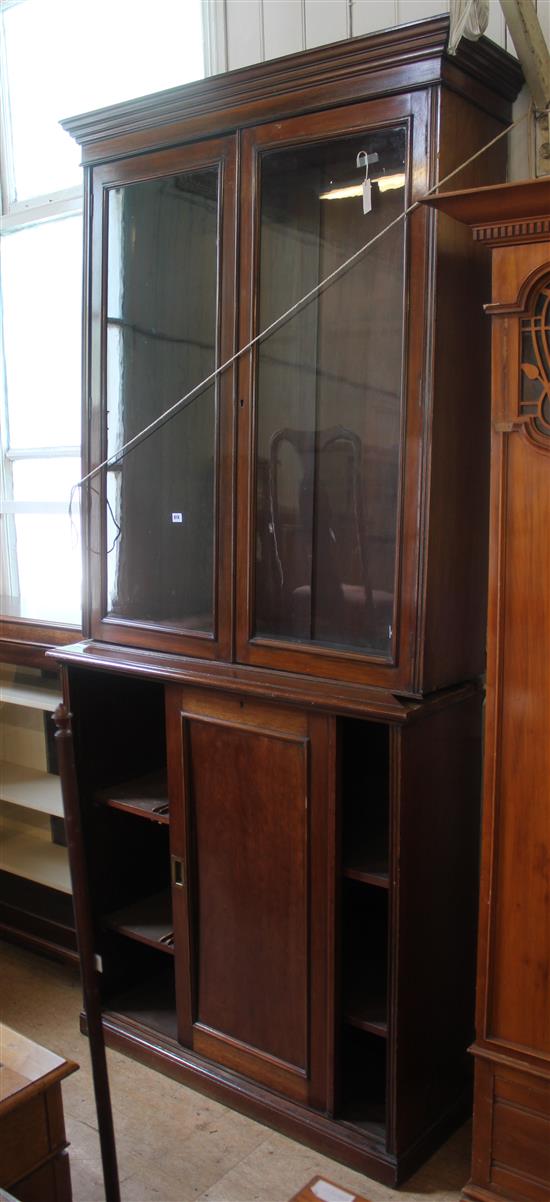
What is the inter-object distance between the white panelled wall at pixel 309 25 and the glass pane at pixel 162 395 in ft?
1.84

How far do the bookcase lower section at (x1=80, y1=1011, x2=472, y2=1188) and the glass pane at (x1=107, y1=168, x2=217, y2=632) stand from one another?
0.99m

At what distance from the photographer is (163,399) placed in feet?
7.04

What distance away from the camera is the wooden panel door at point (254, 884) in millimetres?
1914

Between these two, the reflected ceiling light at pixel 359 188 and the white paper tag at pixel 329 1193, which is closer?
the white paper tag at pixel 329 1193

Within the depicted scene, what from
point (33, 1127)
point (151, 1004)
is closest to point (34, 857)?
point (151, 1004)

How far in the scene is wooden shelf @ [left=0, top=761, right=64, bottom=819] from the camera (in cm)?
269

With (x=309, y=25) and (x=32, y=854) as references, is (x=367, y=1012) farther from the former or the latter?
(x=309, y=25)

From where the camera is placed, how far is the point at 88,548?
2275mm

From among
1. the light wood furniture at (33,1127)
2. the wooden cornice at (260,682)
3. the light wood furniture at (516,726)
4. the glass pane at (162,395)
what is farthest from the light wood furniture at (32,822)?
the light wood furniture at (516,726)

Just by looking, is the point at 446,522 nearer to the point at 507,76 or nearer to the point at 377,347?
the point at 377,347

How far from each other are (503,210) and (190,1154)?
1.88 metres

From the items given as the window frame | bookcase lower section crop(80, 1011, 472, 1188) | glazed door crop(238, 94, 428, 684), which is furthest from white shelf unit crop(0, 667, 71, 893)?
glazed door crop(238, 94, 428, 684)

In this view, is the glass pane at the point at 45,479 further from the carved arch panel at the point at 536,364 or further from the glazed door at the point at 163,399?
the carved arch panel at the point at 536,364

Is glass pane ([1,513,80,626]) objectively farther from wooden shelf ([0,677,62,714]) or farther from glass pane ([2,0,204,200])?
glass pane ([2,0,204,200])
